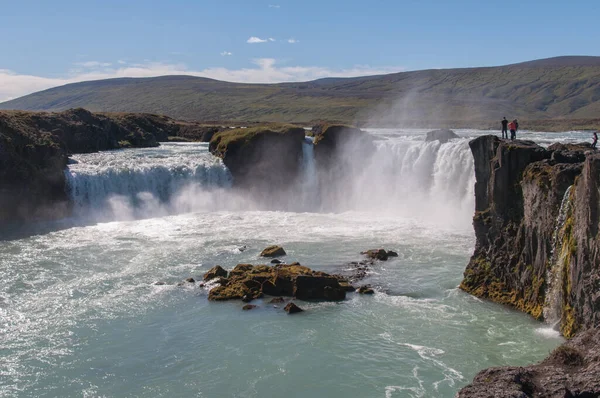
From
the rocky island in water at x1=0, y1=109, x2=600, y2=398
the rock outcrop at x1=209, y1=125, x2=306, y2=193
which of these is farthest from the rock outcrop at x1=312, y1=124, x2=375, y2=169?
the rock outcrop at x1=209, y1=125, x2=306, y2=193

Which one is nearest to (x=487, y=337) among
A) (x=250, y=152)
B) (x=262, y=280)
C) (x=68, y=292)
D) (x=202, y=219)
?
(x=262, y=280)

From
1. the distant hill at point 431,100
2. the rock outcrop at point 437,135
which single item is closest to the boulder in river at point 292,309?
the rock outcrop at point 437,135

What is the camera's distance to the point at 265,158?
49219 millimetres

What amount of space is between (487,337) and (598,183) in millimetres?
6160

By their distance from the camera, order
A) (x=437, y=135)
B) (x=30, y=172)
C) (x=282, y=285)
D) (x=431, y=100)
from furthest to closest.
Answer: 1. (x=431, y=100)
2. (x=437, y=135)
3. (x=30, y=172)
4. (x=282, y=285)

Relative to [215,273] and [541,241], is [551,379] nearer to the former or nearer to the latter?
[541,241]

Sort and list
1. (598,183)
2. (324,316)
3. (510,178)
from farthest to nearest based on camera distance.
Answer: (510,178) < (324,316) < (598,183)

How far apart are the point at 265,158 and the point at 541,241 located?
102ft

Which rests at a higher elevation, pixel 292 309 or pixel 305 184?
pixel 305 184

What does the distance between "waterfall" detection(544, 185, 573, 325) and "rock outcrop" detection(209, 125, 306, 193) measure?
3040cm

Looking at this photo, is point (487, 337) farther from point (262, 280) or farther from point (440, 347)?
point (262, 280)

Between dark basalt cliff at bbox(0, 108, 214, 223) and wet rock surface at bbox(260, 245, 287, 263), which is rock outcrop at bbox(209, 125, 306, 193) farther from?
wet rock surface at bbox(260, 245, 287, 263)

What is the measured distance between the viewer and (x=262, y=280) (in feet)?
82.3

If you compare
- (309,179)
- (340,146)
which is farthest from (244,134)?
(340,146)
